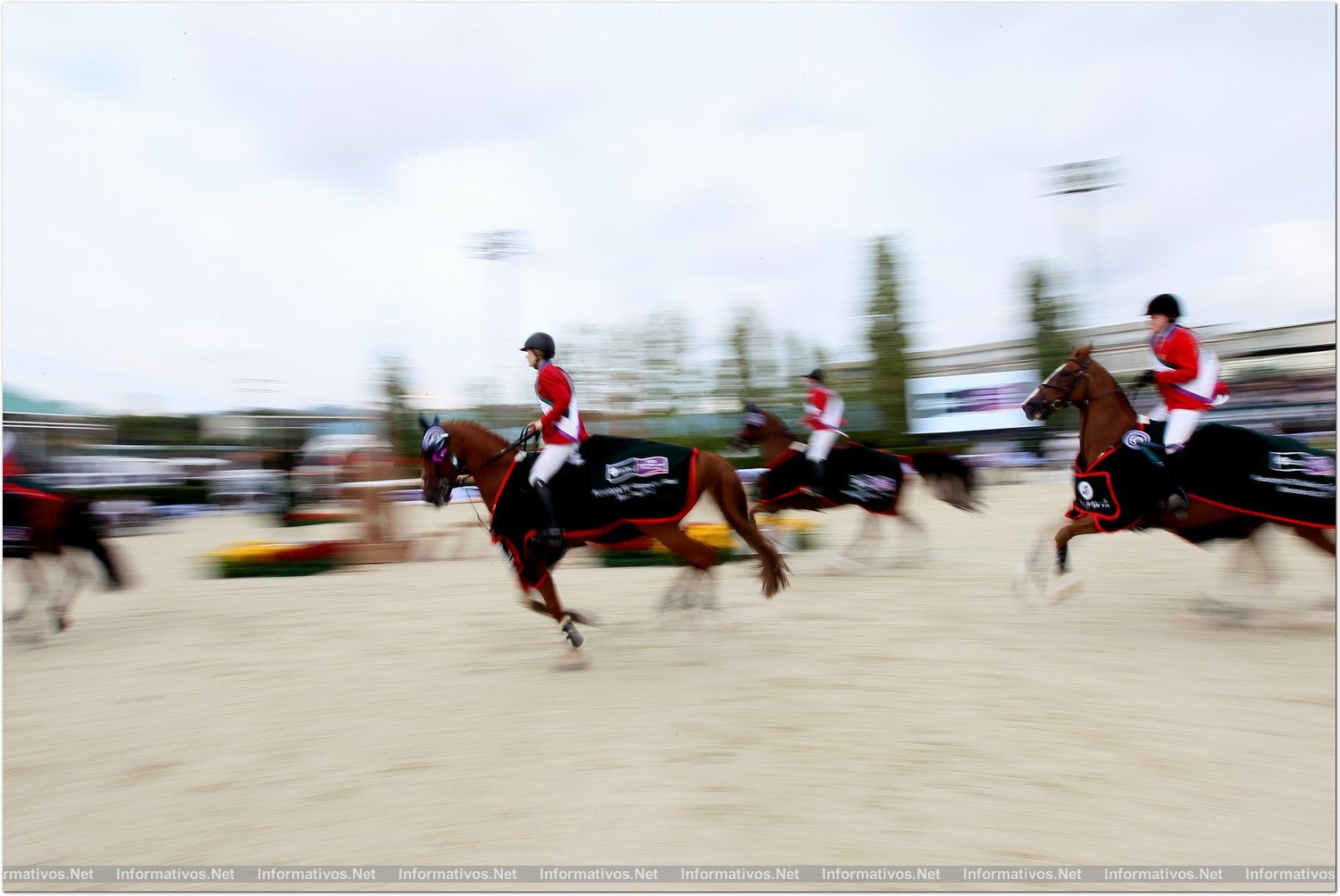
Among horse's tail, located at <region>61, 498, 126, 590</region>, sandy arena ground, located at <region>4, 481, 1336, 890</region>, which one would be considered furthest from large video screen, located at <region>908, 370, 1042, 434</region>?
horse's tail, located at <region>61, 498, 126, 590</region>

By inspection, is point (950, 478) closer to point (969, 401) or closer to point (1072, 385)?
point (1072, 385)

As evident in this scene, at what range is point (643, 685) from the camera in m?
5.27

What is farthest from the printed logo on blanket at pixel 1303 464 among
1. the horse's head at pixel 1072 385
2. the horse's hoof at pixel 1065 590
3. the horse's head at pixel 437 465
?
the horse's head at pixel 437 465

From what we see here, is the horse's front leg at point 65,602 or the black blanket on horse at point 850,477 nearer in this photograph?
the horse's front leg at point 65,602

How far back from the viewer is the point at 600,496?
597cm

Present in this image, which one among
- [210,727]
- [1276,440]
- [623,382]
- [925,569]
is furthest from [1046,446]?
[210,727]

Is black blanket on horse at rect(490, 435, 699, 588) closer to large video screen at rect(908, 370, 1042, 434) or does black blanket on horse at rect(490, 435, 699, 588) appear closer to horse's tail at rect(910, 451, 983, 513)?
horse's tail at rect(910, 451, 983, 513)

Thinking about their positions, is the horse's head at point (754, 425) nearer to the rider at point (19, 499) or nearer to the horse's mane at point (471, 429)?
the horse's mane at point (471, 429)

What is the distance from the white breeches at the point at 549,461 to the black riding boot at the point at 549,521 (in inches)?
2.1

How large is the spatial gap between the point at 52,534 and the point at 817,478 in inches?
287

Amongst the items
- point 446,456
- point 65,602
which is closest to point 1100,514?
point 446,456

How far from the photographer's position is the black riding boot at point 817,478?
917 centimetres

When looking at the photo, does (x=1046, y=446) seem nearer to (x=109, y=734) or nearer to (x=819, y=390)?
(x=819, y=390)

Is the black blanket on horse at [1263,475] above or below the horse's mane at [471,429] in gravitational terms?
below
